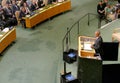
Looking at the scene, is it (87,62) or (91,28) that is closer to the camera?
(87,62)

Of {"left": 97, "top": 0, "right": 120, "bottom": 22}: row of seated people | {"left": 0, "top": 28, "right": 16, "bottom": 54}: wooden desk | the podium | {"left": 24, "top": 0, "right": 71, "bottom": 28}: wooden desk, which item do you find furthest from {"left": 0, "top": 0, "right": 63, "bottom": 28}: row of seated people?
the podium

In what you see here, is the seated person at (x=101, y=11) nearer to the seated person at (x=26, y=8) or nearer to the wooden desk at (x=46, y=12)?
the wooden desk at (x=46, y=12)

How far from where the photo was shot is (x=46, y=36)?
14.8 metres

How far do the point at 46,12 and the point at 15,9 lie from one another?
6.21 ft

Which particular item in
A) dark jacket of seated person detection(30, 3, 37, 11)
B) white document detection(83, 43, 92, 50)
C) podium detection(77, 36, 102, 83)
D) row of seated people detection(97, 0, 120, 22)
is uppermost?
dark jacket of seated person detection(30, 3, 37, 11)

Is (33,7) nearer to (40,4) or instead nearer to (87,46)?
(40,4)

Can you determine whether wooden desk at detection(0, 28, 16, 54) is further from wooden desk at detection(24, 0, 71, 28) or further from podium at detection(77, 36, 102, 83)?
podium at detection(77, 36, 102, 83)

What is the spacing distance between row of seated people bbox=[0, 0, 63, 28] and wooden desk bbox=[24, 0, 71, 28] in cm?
50

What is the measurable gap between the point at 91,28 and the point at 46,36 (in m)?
2.49

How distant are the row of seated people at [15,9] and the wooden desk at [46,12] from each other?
0.50 metres

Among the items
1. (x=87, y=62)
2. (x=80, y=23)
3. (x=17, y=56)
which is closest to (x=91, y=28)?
(x=80, y=23)

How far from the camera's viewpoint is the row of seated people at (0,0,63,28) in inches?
627

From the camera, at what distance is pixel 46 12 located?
55.6 feet

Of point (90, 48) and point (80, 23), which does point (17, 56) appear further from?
point (80, 23)
